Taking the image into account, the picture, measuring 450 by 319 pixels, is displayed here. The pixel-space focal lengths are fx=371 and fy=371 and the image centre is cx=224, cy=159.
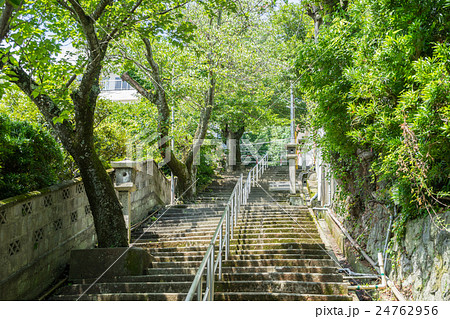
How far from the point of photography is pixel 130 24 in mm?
7199

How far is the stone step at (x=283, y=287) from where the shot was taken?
19.0 ft

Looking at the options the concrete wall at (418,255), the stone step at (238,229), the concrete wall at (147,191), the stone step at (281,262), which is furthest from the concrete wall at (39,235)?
the concrete wall at (418,255)

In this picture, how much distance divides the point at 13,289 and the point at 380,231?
20.9 feet

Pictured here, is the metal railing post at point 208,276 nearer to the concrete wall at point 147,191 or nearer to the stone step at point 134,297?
the stone step at point 134,297

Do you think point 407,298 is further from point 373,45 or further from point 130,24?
point 130,24

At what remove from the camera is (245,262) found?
7062mm

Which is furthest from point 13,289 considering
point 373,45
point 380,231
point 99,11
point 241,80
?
point 241,80

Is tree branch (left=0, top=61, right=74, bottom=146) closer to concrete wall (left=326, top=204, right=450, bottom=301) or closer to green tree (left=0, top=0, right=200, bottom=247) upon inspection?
green tree (left=0, top=0, right=200, bottom=247)

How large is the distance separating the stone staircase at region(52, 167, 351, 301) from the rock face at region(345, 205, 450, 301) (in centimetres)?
90

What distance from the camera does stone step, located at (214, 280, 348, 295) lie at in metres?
5.80

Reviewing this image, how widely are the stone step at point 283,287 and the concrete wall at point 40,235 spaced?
3.20 m

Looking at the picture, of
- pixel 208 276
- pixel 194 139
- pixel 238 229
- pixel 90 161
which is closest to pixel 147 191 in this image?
pixel 194 139

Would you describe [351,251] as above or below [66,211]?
below

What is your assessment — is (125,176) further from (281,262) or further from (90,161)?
(281,262)
